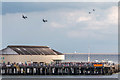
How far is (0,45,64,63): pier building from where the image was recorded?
153000 mm

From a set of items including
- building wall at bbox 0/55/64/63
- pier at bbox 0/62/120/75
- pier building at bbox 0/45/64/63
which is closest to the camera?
pier at bbox 0/62/120/75

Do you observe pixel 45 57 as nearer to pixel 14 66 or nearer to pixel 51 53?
pixel 51 53

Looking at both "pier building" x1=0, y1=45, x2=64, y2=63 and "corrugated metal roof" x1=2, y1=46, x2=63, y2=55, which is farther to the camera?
"corrugated metal roof" x1=2, y1=46, x2=63, y2=55

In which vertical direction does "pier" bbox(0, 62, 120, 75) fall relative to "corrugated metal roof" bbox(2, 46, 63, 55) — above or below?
below

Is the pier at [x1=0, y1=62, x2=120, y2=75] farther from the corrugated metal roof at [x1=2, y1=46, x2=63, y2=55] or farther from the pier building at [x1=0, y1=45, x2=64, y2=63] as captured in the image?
the corrugated metal roof at [x1=2, y1=46, x2=63, y2=55]

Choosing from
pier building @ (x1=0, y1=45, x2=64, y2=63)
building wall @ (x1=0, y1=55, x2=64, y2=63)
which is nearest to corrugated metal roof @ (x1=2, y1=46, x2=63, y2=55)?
pier building @ (x1=0, y1=45, x2=64, y2=63)

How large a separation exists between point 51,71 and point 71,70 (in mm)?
5685

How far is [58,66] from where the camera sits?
14262cm

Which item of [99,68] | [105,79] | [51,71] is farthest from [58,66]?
[105,79]

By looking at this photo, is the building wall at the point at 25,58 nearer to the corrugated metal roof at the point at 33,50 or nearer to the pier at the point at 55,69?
the corrugated metal roof at the point at 33,50

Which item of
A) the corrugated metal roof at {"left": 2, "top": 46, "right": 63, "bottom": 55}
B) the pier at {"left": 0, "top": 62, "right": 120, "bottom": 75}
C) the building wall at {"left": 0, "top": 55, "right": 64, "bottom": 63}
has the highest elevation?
the corrugated metal roof at {"left": 2, "top": 46, "right": 63, "bottom": 55}

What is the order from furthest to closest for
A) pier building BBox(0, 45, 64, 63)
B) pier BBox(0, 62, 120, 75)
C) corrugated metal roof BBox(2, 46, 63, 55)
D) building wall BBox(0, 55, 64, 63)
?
corrugated metal roof BBox(2, 46, 63, 55) → pier building BBox(0, 45, 64, 63) → building wall BBox(0, 55, 64, 63) → pier BBox(0, 62, 120, 75)

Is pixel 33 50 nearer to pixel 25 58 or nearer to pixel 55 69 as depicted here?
pixel 25 58

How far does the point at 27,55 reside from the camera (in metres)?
154
